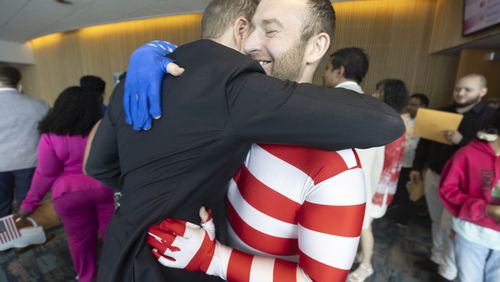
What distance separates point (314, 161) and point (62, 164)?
174cm

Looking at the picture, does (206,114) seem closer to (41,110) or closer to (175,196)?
(175,196)

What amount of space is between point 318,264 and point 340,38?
196 inches

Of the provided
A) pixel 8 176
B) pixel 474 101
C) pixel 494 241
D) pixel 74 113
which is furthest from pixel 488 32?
pixel 8 176

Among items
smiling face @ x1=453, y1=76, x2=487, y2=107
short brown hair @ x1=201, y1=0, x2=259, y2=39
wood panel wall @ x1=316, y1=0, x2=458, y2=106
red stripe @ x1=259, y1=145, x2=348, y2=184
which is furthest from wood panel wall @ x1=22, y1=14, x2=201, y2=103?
red stripe @ x1=259, y1=145, x2=348, y2=184

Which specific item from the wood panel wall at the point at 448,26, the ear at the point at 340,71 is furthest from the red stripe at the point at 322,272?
the wood panel wall at the point at 448,26

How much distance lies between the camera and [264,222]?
62 cm

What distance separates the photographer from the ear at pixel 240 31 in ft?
2.49

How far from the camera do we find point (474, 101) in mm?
2203

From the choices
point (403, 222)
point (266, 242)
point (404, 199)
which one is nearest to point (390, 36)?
point (404, 199)

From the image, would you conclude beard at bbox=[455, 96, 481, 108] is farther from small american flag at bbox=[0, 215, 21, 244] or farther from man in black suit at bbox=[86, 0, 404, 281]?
small american flag at bbox=[0, 215, 21, 244]

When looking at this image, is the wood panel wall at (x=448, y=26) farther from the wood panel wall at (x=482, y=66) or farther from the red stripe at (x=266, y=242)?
the red stripe at (x=266, y=242)

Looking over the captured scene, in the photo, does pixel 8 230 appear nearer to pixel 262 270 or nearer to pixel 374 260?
pixel 262 270

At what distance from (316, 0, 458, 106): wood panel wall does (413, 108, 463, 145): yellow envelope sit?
102 inches

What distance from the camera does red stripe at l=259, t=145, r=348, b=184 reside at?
525 millimetres
